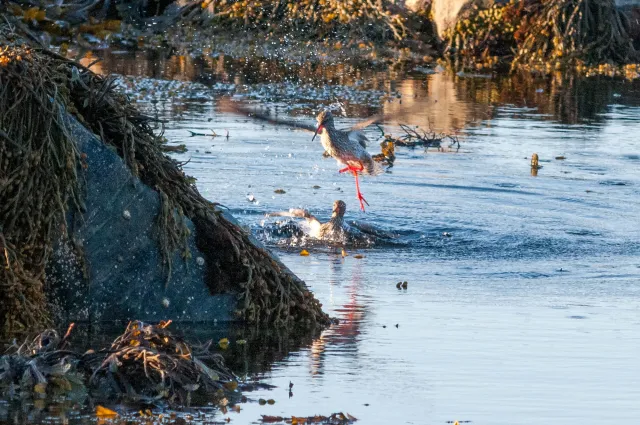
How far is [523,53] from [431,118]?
8.73 m

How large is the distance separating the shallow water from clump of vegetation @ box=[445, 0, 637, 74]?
5.39 m

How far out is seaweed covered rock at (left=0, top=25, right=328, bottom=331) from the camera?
6.79 metres

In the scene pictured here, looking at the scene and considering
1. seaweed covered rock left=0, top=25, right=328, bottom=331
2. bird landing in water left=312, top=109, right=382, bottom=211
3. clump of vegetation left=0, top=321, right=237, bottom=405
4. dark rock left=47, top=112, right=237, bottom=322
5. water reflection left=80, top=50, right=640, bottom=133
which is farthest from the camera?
water reflection left=80, top=50, right=640, bottom=133

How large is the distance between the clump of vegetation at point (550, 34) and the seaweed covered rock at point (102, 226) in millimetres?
18532

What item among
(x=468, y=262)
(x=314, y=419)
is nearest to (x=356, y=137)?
(x=468, y=262)

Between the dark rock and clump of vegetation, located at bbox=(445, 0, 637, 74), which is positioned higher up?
clump of vegetation, located at bbox=(445, 0, 637, 74)

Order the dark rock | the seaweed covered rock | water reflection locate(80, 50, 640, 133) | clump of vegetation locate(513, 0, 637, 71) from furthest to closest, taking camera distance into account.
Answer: clump of vegetation locate(513, 0, 637, 71) → water reflection locate(80, 50, 640, 133) → the dark rock → the seaweed covered rock

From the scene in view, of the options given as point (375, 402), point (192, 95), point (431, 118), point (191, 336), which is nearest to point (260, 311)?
point (191, 336)

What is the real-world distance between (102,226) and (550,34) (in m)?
20.2

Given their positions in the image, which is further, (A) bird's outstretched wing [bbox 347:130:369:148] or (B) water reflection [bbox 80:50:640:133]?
(B) water reflection [bbox 80:50:640:133]

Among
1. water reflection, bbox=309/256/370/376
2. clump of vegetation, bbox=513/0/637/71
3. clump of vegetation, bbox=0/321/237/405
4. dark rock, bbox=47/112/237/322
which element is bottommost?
water reflection, bbox=309/256/370/376

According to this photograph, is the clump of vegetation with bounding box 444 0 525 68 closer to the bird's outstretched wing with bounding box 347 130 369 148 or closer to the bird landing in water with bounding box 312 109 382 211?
the bird's outstretched wing with bounding box 347 130 369 148

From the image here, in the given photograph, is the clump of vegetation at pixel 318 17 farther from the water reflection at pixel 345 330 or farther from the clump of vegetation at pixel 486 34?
the water reflection at pixel 345 330

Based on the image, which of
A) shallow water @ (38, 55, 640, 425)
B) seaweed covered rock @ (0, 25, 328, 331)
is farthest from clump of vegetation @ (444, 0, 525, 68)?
seaweed covered rock @ (0, 25, 328, 331)
